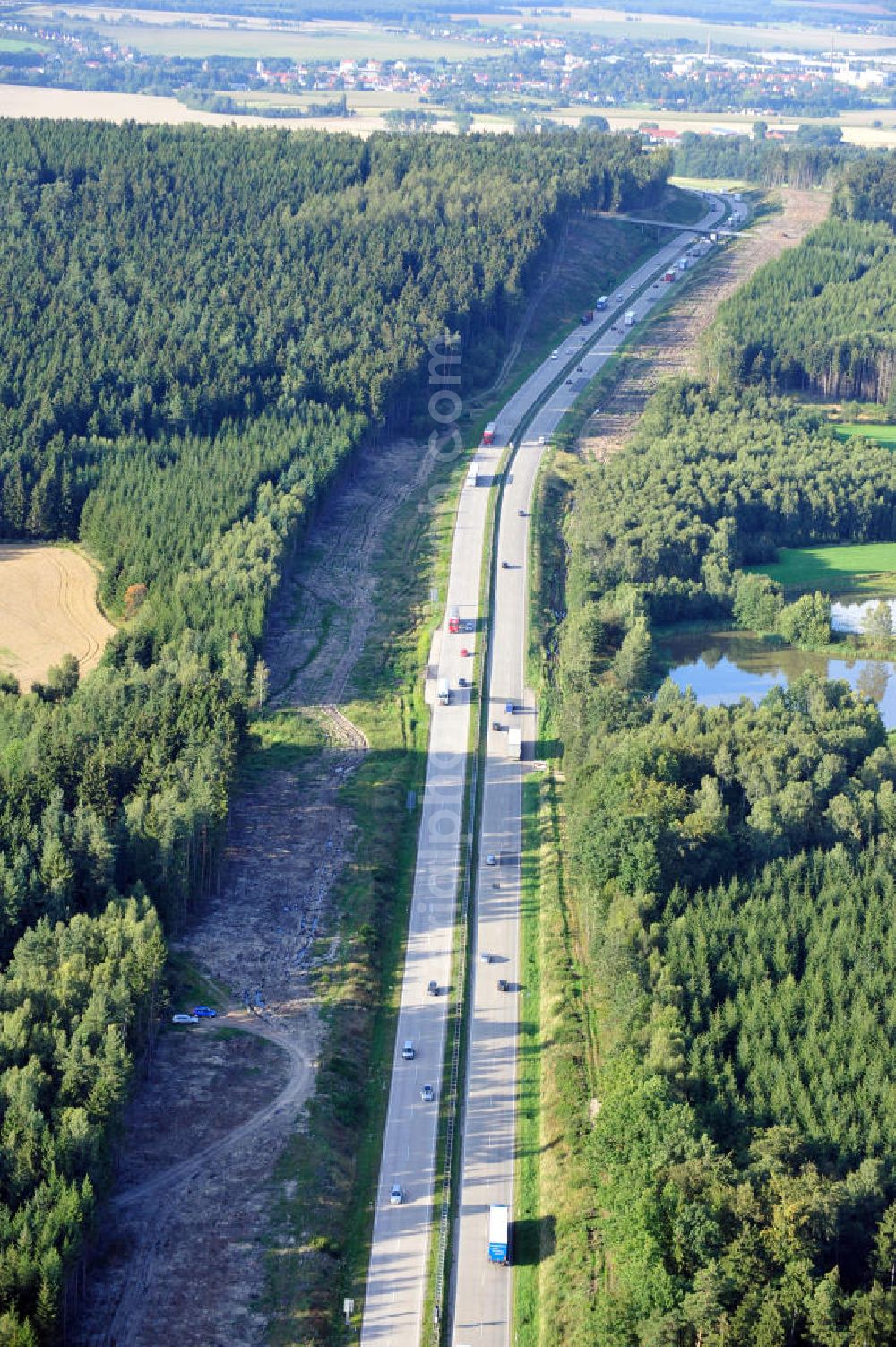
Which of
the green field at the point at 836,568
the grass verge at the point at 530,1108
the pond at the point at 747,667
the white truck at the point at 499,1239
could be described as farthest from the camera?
the green field at the point at 836,568

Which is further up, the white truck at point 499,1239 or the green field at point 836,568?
the green field at point 836,568

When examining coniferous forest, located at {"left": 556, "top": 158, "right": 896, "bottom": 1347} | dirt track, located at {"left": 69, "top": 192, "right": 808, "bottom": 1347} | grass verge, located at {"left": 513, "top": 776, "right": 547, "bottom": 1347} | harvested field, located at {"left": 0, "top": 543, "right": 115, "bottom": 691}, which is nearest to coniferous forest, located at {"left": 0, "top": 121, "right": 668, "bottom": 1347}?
harvested field, located at {"left": 0, "top": 543, "right": 115, "bottom": 691}

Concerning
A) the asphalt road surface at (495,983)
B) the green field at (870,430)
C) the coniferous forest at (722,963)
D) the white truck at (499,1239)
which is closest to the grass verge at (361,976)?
the asphalt road surface at (495,983)

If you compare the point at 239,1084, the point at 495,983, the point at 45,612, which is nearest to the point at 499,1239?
the point at 239,1084

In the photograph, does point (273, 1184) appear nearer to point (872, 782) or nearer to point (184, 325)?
point (872, 782)

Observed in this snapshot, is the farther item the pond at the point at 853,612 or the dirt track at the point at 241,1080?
the pond at the point at 853,612

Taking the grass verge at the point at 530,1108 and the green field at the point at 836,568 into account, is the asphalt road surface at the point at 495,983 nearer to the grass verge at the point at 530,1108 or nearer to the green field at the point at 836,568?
the grass verge at the point at 530,1108

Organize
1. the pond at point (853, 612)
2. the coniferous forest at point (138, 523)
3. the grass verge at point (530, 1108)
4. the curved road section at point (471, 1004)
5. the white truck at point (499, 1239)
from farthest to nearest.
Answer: the pond at point (853, 612) → the coniferous forest at point (138, 523) → the white truck at point (499, 1239) → the curved road section at point (471, 1004) → the grass verge at point (530, 1108)
